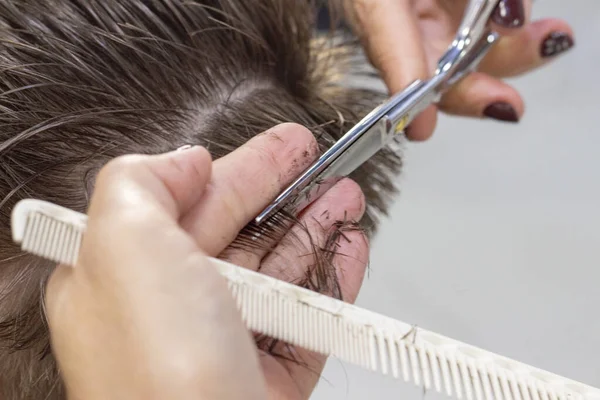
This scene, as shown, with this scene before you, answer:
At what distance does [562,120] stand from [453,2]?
42 cm

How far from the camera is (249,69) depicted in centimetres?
58

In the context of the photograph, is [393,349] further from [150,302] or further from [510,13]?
[510,13]

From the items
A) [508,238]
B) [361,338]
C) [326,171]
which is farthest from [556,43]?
[361,338]

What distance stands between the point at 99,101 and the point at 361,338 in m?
0.28

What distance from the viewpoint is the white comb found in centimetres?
36

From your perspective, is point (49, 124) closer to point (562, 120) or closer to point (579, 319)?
point (579, 319)

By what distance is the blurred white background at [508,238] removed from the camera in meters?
0.83

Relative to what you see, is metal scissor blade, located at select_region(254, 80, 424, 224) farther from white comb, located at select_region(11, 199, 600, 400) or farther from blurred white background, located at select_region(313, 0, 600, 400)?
blurred white background, located at select_region(313, 0, 600, 400)

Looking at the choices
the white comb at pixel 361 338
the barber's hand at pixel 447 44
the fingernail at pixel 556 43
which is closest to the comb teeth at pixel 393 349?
the white comb at pixel 361 338

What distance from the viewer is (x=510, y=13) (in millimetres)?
671

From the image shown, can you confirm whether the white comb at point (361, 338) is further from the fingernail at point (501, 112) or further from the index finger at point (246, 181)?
the fingernail at point (501, 112)

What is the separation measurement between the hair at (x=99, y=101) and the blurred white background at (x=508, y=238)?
36 cm

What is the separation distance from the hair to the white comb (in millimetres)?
62

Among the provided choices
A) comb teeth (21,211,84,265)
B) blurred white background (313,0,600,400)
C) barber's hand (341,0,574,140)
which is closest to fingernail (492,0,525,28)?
barber's hand (341,0,574,140)
